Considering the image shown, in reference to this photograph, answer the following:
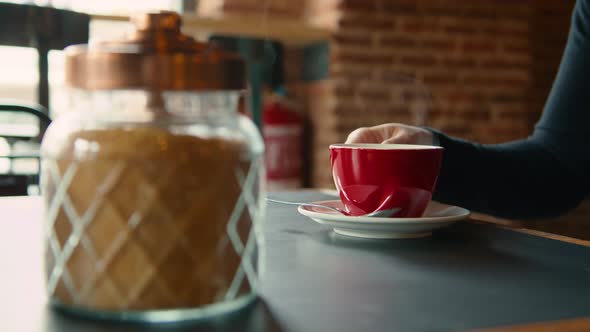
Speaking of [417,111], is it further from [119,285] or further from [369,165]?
[119,285]

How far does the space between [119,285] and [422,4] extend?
261cm

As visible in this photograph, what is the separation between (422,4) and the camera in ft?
9.06

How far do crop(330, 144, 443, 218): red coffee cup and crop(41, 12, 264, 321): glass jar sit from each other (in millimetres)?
277

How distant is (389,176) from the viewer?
0.65 metres

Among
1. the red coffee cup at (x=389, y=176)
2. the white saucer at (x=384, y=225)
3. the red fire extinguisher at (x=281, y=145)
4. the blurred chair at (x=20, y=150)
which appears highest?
the red coffee cup at (x=389, y=176)

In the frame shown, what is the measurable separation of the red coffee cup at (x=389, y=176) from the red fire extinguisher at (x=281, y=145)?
200cm

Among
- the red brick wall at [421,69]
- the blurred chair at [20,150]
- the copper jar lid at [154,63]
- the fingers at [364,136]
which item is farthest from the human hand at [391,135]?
the red brick wall at [421,69]

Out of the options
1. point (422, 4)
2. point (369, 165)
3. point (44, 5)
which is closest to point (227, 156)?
point (369, 165)

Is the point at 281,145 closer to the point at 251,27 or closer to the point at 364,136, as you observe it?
the point at 251,27

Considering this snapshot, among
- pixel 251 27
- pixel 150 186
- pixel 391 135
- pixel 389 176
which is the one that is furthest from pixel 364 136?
pixel 251 27

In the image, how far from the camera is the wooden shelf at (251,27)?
2404 millimetres

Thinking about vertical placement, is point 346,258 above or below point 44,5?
below

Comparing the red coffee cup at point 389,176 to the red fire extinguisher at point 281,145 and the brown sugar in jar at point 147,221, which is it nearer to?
the brown sugar in jar at point 147,221

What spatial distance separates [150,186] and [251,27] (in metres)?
2.26
